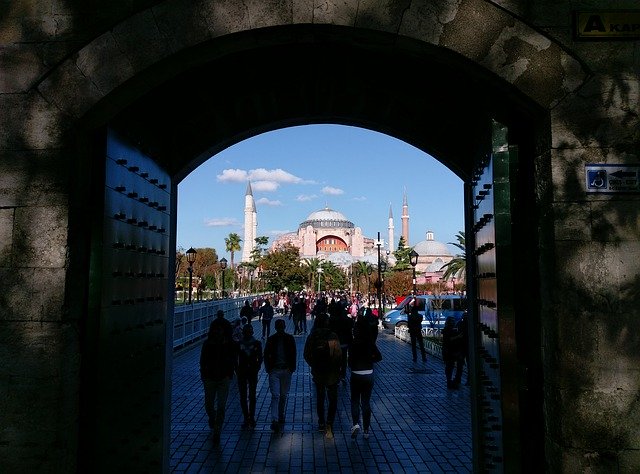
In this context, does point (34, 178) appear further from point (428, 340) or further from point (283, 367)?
point (428, 340)

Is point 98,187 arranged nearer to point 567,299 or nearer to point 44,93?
point 44,93

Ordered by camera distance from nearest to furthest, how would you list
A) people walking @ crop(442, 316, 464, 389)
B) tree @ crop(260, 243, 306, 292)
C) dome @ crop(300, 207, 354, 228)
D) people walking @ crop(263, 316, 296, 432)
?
people walking @ crop(263, 316, 296, 432) < people walking @ crop(442, 316, 464, 389) < tree @ crop(260, 243, 306, 292) < dome @ crop(300, 207, 354, 228)

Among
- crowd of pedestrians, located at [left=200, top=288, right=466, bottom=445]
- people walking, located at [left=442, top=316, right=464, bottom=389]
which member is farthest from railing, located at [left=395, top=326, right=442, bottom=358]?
crowd of pedestrians, located at [left=200, top=288, right=466, bottom=445]

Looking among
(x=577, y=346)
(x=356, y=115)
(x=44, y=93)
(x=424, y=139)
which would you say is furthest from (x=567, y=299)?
(x=44, y=93)

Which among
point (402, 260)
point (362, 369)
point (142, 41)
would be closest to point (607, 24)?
point (142, 41)

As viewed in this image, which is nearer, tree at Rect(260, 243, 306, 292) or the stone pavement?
the stone pavement

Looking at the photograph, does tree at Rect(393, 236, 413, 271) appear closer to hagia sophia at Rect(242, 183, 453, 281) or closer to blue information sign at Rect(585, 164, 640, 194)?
hagia sophia at Rect(242, 183, 453, 281)

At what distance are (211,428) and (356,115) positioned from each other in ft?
17.0

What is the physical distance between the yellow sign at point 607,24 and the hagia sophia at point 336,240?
108 m

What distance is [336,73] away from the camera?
4691 mm

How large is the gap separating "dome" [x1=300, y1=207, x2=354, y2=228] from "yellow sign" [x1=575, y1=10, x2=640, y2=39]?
423 feet

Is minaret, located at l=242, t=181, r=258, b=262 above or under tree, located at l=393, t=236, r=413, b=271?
above

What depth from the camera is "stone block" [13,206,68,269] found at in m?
3.44

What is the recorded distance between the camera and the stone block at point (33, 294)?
3.41m
